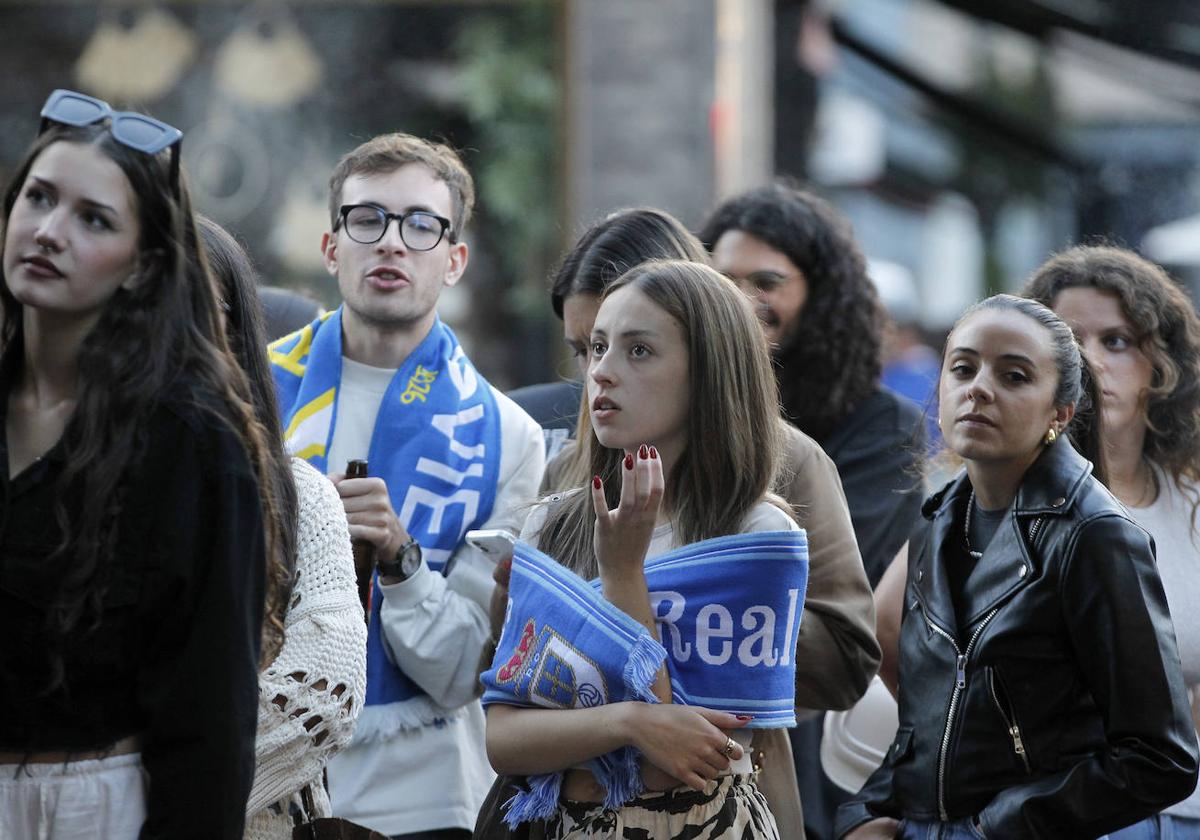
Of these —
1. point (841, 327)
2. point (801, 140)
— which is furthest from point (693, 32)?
point (841, 327)

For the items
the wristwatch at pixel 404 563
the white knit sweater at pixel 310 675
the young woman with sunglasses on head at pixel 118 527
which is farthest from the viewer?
the wristwatch at pixel 404 563

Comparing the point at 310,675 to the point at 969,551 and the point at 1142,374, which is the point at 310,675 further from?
the point at 1142,374

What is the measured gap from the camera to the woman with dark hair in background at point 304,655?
2.83m

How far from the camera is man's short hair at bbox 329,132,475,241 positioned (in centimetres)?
415

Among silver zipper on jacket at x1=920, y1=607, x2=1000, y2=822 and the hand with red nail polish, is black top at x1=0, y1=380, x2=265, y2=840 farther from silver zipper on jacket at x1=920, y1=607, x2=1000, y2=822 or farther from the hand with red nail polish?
silver zipper on jacket at x1=920, y1=607, x2=1000, y2=822

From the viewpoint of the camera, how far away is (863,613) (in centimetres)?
350

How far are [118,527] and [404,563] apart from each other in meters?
1.35

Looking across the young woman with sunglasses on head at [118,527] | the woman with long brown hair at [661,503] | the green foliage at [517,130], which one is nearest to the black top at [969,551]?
the woman with long brown hair at [661,503]

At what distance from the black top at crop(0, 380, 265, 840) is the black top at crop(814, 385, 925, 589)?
2292mm

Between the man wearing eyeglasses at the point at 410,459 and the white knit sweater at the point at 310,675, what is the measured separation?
2.05ft

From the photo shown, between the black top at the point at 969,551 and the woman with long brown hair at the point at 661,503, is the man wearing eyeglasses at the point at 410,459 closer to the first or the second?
the woman with long brown hair at the point at 661,503

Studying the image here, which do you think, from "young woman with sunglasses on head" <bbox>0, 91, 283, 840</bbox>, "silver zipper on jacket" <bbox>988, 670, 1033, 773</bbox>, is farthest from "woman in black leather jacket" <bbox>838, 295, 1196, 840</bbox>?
"young woman with sunglasses on head" <bbox>0, 91, 283, 840</bbox>

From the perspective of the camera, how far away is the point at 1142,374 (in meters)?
3.77

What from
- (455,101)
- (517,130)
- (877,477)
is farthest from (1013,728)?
(455,101)
